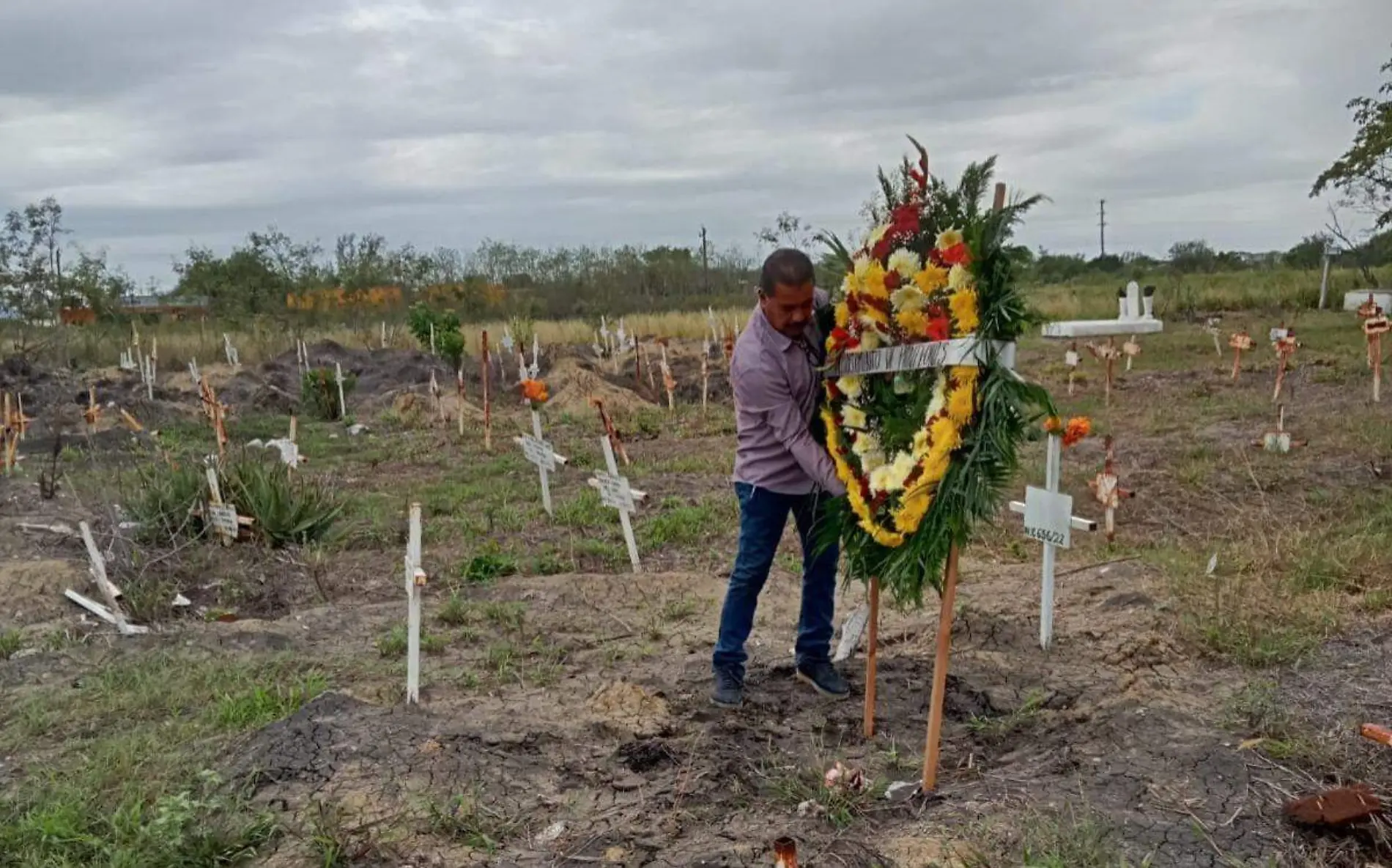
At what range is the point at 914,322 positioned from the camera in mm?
3400

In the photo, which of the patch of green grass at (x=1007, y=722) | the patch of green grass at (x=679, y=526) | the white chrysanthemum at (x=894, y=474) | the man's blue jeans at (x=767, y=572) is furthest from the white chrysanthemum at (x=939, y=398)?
the patch of green grass at (x=679, y=526)

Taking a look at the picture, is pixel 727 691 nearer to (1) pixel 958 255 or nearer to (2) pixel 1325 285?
(1) pixel 958 255

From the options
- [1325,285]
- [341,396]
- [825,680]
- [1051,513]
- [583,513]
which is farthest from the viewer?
[1325,285]

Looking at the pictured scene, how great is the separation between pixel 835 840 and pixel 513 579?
3.80 metres

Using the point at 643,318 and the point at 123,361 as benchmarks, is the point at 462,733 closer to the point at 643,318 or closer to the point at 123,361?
the point at 123,361

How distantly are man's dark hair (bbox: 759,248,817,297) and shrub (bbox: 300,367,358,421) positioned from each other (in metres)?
12.4

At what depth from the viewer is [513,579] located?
6.65 meters

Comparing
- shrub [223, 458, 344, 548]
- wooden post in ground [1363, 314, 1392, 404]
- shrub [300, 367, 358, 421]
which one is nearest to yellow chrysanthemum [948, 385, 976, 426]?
shrub [223, 458, 344, 548]

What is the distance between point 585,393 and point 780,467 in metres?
11.6

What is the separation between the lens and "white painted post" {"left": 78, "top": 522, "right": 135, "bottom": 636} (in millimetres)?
5684

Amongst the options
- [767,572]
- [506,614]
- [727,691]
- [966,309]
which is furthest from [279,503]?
[966,309]

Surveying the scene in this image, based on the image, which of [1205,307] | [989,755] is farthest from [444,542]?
[1205,307]

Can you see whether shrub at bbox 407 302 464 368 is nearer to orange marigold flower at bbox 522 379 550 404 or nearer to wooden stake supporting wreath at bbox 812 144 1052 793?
orange marigold flower at bbox 522 379 550 404

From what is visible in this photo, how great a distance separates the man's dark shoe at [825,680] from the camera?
443 cm
